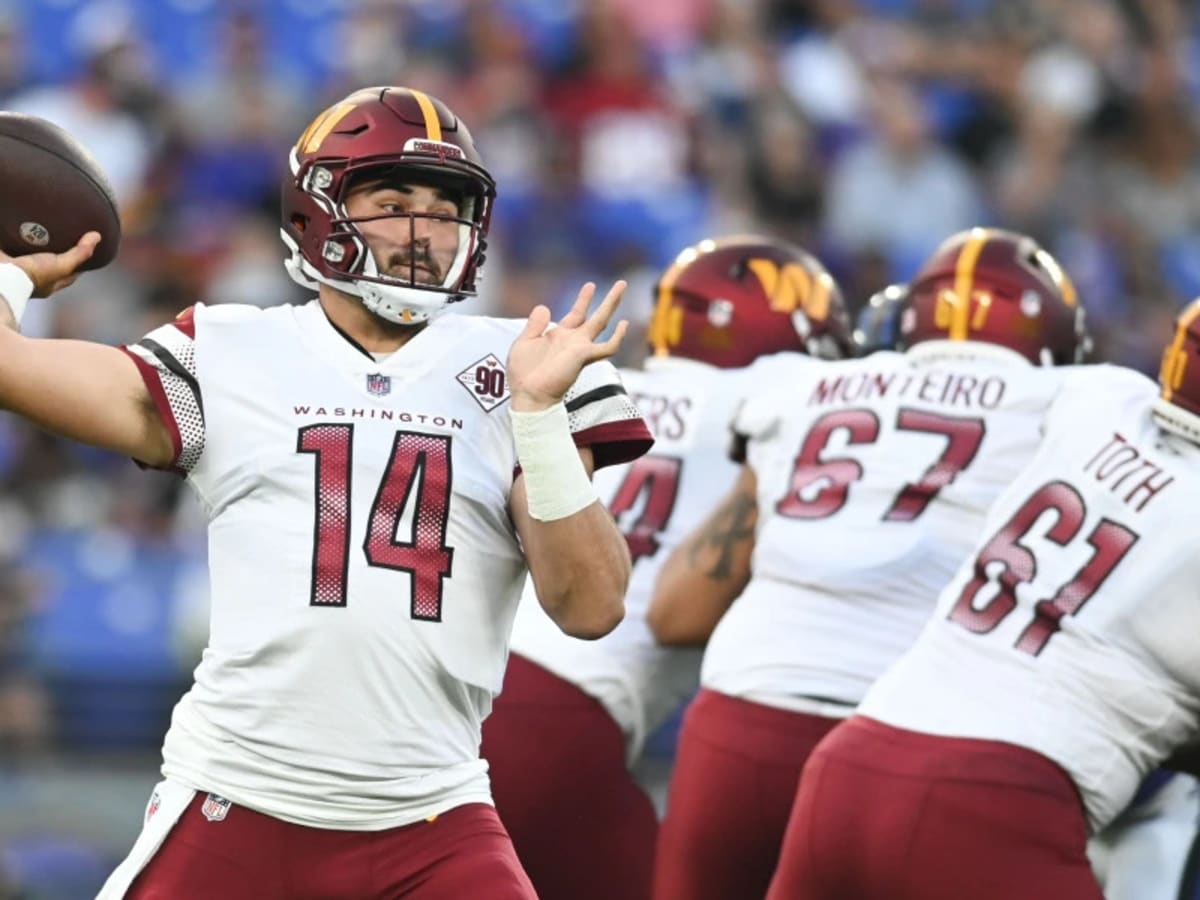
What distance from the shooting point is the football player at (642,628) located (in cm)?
510

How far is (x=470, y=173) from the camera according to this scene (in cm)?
370

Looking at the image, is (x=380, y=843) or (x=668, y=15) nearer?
(x=380, y=843)

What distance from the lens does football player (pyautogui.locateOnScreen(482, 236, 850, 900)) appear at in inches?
201

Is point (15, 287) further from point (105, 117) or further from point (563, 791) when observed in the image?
point (105, 117)

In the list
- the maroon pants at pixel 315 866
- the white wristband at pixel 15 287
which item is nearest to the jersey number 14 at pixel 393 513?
the maroon pants at pixel 315 866

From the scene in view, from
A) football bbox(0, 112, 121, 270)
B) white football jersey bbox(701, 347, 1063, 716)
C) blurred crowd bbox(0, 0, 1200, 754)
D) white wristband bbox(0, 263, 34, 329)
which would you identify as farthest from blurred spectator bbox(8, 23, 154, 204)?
white wristband bbox(0, 263, 34, 329)

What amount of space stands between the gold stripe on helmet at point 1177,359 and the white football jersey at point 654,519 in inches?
50.9

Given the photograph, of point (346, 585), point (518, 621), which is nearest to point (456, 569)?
point (346, 585)

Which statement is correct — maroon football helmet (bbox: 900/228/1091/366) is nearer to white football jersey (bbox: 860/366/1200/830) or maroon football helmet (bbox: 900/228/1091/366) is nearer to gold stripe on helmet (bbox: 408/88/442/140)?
white football jersey (bbox: 860/366/1200/830)

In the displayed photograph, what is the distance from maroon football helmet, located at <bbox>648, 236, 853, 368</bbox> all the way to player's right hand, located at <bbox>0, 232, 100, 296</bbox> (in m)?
2.28

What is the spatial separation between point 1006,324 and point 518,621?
4.63 ft

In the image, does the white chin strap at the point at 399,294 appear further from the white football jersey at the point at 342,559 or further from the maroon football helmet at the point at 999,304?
the maroon football helmet at the point at 999,304

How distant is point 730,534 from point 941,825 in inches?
49.0

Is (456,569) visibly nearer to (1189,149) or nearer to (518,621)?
(518,621)
